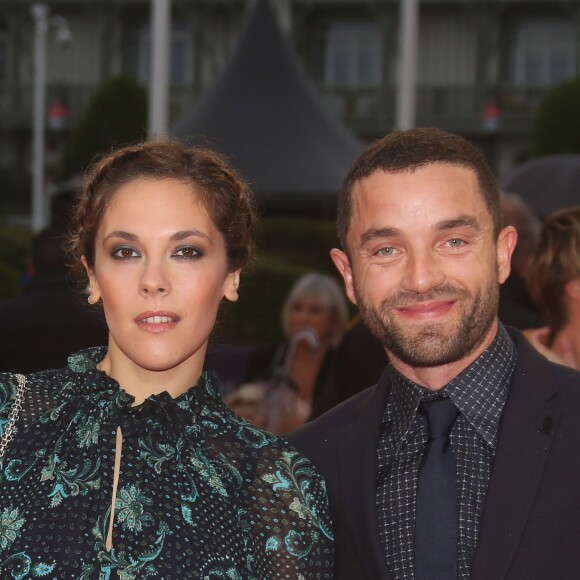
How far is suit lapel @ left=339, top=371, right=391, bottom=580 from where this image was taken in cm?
265

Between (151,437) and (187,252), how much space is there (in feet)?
1.41

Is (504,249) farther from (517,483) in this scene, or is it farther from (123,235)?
(123,235)

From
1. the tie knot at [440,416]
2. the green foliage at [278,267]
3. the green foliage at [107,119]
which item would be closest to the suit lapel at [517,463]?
the tie knot at [440,416]

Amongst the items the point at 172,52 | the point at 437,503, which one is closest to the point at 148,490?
the point at 437,503

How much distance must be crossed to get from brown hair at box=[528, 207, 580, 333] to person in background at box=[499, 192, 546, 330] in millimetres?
182

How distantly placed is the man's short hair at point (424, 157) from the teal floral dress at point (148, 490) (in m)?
0.68

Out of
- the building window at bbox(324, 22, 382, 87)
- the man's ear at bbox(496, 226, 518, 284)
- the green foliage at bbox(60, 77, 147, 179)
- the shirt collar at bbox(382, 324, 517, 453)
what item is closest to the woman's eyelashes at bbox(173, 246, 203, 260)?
the shirt collar at bbox(382, 324, 517, 453)

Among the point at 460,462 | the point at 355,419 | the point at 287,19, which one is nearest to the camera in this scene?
the point at 460,462

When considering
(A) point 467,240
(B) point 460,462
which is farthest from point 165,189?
(B) point 460,462

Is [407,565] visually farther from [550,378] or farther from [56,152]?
[56,152]

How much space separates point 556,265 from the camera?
4145mm

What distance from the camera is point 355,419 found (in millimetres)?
2977

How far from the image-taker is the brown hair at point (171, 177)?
2703 mm

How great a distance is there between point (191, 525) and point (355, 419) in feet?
2.09
